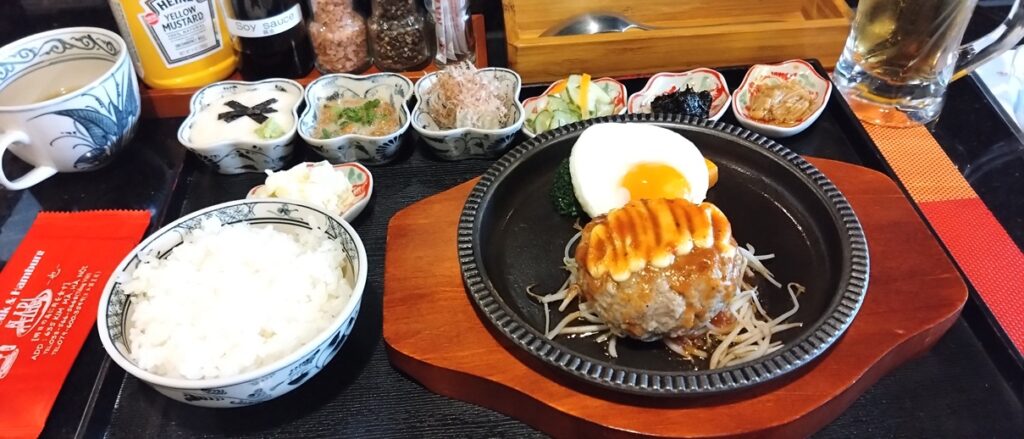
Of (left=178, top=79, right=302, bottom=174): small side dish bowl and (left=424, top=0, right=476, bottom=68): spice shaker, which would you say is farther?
(left=424, top=0, right=476, bottom=68): spice shaker

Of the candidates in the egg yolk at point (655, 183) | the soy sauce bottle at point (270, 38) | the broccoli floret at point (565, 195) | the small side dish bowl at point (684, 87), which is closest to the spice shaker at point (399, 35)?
the soy sauce bottle at point (270, 38)

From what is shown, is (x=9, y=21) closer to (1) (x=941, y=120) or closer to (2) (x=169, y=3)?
(2) (x=169, y=3)

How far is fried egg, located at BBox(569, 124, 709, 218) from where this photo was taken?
214 cm

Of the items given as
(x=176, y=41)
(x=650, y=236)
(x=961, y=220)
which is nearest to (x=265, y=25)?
(x=176, y=41)

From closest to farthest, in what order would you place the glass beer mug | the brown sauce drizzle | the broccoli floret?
the brown sauce drizzle → the broccoli floret → the glass beer mug

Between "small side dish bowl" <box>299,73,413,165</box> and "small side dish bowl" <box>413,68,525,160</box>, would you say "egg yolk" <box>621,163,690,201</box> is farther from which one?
"small side dish bowl" <box>299,73,413,165</box>

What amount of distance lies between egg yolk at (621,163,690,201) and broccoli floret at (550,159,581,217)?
0.19 metres

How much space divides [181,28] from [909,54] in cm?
296

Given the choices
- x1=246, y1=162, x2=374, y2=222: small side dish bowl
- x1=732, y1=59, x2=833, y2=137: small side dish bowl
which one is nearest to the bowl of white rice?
x1=246, y1=162, x2=374, y2=222: small side dish bowl

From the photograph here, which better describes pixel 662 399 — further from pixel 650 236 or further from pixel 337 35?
pixel 337 35

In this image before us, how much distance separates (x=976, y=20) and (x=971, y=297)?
79.0 inches

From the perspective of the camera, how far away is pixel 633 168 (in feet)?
7.19

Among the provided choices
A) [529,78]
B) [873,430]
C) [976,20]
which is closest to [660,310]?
[873,430]

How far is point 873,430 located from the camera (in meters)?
1.78
